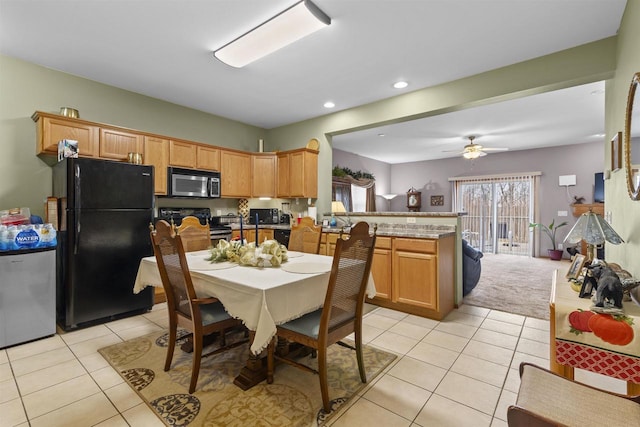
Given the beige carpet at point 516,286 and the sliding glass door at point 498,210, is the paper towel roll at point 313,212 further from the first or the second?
the sliding glass door at point 498,210

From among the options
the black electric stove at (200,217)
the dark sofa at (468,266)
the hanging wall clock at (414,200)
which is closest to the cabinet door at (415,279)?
the dark sofa at (468,266)

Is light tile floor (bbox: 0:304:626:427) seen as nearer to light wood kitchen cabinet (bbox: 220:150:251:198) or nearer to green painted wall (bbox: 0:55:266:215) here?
green painted wall (bbox: 0:55:266:215)

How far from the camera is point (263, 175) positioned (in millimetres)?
4957

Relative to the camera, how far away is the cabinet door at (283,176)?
190 inches

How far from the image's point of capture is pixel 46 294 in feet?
8.74

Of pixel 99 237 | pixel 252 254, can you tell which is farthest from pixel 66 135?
pixel 252 254

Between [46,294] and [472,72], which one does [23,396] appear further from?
[472,72]

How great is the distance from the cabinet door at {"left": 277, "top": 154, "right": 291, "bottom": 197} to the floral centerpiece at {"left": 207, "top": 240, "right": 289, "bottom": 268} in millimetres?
2545

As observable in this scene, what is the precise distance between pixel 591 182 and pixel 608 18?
5.68m

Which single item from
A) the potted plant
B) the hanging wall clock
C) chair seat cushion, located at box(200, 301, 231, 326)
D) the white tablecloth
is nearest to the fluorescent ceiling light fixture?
the white tablecloth

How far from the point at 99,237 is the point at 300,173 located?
8.81 feet

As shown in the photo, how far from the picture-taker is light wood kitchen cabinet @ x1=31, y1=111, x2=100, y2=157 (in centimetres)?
299

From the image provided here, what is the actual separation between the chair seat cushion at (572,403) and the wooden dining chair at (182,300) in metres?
1.55

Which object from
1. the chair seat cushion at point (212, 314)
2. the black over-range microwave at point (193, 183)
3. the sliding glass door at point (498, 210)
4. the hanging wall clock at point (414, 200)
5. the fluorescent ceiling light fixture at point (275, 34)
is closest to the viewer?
the chair seat cushion at point (212, 314)
